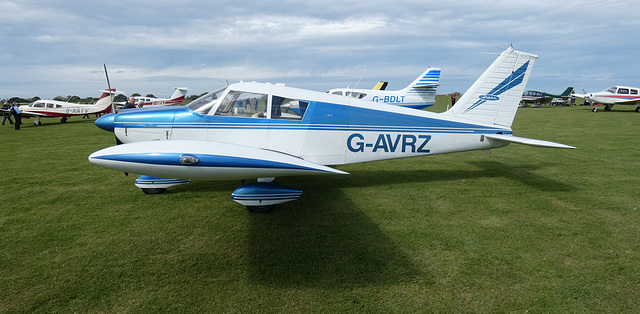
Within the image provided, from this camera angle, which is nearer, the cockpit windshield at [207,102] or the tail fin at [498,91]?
the cockpit windshield at [207,102]

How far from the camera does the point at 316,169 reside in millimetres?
3889

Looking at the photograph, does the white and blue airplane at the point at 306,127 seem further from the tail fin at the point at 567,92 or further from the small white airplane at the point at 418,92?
the tail fin at the point at 567,92

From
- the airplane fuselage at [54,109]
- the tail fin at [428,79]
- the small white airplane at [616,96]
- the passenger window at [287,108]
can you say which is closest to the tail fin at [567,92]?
the small white airplane at [616,96]

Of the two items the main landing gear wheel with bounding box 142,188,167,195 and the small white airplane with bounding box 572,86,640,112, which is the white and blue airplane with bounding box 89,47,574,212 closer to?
the main landing gear wheel with bounding box 142,188,167,195

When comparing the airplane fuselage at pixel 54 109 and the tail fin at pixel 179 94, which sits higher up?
the tail fin at pixel 179 94

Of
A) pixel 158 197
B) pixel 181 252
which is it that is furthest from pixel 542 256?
pixel 158 197

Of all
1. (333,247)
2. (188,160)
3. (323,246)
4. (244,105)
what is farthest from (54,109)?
(333,247)

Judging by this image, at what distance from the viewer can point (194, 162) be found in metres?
3.65

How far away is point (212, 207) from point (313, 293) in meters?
2.75

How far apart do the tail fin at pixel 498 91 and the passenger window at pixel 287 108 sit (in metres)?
3.08

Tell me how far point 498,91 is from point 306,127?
409 cm

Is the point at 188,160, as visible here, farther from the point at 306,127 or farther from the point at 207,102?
the point at 306,127

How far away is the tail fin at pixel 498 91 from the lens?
6414 mm

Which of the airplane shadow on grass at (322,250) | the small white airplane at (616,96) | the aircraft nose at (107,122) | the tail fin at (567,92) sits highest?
the tail fin at (567,92)
